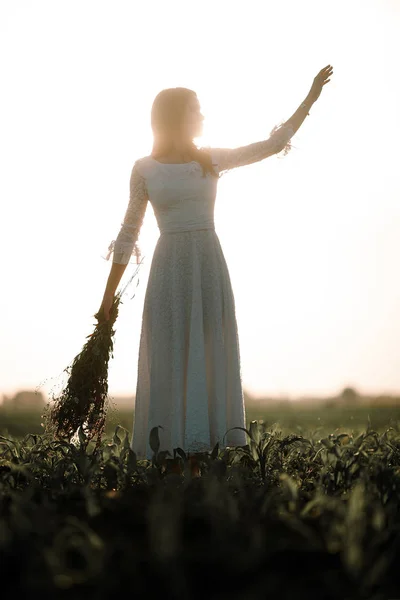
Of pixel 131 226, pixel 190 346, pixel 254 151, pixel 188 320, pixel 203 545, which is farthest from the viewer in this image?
pixel 131 226

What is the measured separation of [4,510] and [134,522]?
0.68 meters

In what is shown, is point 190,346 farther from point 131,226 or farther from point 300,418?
point 300,418

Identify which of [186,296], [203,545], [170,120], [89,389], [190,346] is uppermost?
[170,120]

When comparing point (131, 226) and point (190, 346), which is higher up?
point (131, 226)

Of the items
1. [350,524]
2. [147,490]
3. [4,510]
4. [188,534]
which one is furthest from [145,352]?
[350,524]

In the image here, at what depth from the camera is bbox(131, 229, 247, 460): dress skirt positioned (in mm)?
5000

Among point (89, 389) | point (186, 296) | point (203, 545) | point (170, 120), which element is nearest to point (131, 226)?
point (186, 296)

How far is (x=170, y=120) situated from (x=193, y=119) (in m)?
0.15

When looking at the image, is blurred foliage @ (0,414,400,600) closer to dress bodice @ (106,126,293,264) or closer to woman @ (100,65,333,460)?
woman @ (100,65,333,460)

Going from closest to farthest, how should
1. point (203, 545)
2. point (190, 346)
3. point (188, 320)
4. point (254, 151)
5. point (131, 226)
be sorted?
point (203, 545) → point (190, 346) → point (188, 320) → point (254, 151) → point (131, 226)

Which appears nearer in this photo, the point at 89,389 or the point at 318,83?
the point at 318,83

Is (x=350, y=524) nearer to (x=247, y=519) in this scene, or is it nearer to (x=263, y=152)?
(x=247, y=519)

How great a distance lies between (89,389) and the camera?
548 centimetres

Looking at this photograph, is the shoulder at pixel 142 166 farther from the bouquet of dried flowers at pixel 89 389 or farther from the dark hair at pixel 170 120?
the bouquet of dried flowers at pixel 89 389
